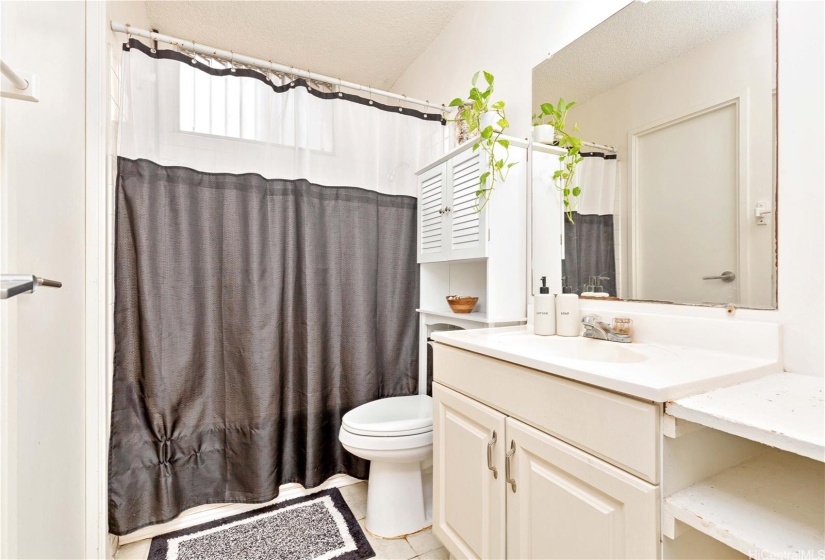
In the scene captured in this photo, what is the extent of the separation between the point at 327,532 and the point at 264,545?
243 millimetres

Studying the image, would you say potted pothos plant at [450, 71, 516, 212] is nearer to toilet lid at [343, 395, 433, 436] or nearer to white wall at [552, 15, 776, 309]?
white wall at [552, 15, 776, 309]

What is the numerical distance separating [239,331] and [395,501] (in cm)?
100

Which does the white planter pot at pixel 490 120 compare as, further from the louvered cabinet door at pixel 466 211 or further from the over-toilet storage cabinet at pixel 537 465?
the over-toilet storage cabinet at pixel 537 465

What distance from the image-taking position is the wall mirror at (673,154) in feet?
3.10

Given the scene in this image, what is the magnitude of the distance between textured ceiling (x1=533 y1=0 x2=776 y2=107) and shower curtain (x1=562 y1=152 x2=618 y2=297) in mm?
277

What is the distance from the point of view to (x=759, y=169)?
0.94 m

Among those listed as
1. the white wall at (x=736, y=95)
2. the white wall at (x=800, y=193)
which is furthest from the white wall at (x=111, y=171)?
the white wall at (x=800, y=193)

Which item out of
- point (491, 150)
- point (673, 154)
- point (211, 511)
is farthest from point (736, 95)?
point (211, 511)

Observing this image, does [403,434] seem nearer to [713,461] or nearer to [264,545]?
[264,545]

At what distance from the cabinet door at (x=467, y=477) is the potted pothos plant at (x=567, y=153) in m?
0.85

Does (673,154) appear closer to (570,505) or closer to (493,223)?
(493,223)

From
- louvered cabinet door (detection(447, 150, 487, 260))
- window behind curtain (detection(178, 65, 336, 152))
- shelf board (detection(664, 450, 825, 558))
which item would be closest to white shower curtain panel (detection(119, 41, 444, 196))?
window behind curtain (detection(178, 65, 336, 152))

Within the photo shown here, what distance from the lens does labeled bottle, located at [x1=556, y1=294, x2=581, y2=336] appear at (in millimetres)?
1319

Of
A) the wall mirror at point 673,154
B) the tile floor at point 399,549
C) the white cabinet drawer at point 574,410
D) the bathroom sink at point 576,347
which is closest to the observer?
the white cabinet drawer at point 574,410
